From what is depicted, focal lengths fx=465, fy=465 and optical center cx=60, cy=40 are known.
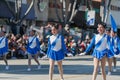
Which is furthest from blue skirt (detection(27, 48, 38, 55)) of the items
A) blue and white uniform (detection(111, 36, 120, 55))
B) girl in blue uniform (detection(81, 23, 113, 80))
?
girl in blue uniform (detection(81, 23, 113, 80))

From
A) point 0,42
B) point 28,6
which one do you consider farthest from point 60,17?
point 0,42

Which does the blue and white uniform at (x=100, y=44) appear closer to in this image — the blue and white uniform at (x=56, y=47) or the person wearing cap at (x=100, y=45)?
the person wearing cap at (x=100, y=45)

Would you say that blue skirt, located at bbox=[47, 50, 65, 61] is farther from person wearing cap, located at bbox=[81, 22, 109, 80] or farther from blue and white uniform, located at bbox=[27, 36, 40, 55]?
blue and white uniform, located at bbox=[27, 36, 40, 55]

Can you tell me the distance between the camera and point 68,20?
50.2 metres

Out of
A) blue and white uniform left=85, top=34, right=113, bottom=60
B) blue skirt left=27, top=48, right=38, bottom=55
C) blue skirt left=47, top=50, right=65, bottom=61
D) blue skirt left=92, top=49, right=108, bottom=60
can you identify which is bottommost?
blue skirt left=27, top=48, right=38, bottom=55

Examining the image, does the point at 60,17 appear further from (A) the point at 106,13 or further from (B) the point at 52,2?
(A) the point at 106,13

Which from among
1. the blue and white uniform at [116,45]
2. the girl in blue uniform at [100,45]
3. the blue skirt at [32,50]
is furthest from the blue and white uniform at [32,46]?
the girl in blue uniform at [100,45]

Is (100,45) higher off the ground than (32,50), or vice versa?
(100,45)

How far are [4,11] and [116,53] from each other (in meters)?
21.7

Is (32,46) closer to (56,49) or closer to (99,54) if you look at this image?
(56,49)

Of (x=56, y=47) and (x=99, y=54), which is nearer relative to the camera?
(x=99, y=54)

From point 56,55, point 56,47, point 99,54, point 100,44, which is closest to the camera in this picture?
point 99,54

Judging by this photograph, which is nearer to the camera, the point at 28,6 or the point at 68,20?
the point at 28,6

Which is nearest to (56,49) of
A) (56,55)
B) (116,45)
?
(56,55)
